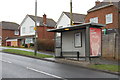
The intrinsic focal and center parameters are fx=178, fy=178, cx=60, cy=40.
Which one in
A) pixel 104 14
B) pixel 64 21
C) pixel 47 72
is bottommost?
pixel 47 72

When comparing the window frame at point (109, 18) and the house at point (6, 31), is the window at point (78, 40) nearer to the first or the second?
the window frame at point (109, 18)

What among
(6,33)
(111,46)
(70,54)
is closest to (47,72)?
(70,54)

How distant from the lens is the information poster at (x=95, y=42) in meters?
15.5

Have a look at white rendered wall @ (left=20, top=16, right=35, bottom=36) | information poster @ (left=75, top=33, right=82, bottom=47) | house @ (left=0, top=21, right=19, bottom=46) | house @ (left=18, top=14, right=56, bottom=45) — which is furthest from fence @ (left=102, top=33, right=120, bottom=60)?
house @ (left=0, top=21, right=19, bottom=46)

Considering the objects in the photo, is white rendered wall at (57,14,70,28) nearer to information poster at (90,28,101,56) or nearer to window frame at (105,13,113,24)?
window frame at (105,13,113,24)

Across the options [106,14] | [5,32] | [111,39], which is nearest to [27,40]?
[5,32]

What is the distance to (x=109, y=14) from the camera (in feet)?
93.5

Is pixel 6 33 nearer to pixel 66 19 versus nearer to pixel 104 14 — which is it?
pixel 66 19

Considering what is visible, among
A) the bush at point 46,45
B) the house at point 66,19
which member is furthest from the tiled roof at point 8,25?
the bush at point 46,45

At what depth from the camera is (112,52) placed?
18.1m

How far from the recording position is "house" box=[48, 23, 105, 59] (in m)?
15.2

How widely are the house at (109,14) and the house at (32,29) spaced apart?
1581 cm

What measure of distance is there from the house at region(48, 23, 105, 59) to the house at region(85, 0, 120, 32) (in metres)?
9.98

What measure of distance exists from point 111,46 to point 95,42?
3289 mm
